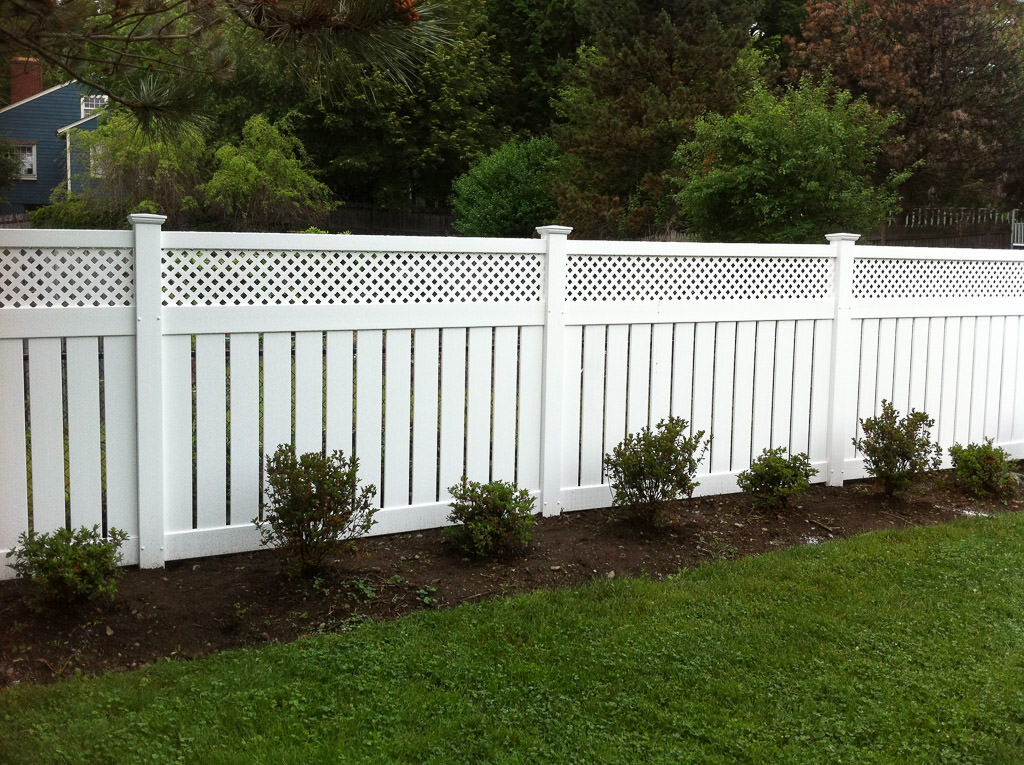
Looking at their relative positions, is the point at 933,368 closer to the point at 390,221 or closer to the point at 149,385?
the point at 149,385

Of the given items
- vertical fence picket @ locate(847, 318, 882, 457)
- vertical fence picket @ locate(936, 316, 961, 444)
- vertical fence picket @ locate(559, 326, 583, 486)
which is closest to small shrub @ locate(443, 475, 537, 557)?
vertical fence picket @ locate(559, 326, 583, 486)

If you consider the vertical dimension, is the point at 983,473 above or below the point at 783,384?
below

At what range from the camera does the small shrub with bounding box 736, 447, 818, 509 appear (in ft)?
17.7

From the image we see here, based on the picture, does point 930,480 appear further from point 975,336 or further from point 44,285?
point 44,285

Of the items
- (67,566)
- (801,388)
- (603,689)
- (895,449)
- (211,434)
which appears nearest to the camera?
(603,689)

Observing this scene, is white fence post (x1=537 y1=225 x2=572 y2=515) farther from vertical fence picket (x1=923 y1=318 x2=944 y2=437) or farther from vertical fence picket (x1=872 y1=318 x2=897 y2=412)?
vertical fence picket (x1=923 y1=318 x2=944 y2=437)

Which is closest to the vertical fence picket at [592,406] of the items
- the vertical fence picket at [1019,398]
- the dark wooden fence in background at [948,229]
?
the vertical fence picket at [1019,398]

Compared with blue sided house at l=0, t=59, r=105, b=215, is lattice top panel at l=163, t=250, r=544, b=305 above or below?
below

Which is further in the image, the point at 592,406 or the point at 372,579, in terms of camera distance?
the point at 592,406

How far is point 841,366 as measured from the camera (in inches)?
239

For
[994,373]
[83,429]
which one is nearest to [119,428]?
[83,429]

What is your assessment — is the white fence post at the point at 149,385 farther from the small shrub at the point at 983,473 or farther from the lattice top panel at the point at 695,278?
the small shrub at the point at 983,473

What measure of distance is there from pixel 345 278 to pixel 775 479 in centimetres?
272

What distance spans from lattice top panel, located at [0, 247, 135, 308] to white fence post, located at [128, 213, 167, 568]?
0.08 meters
